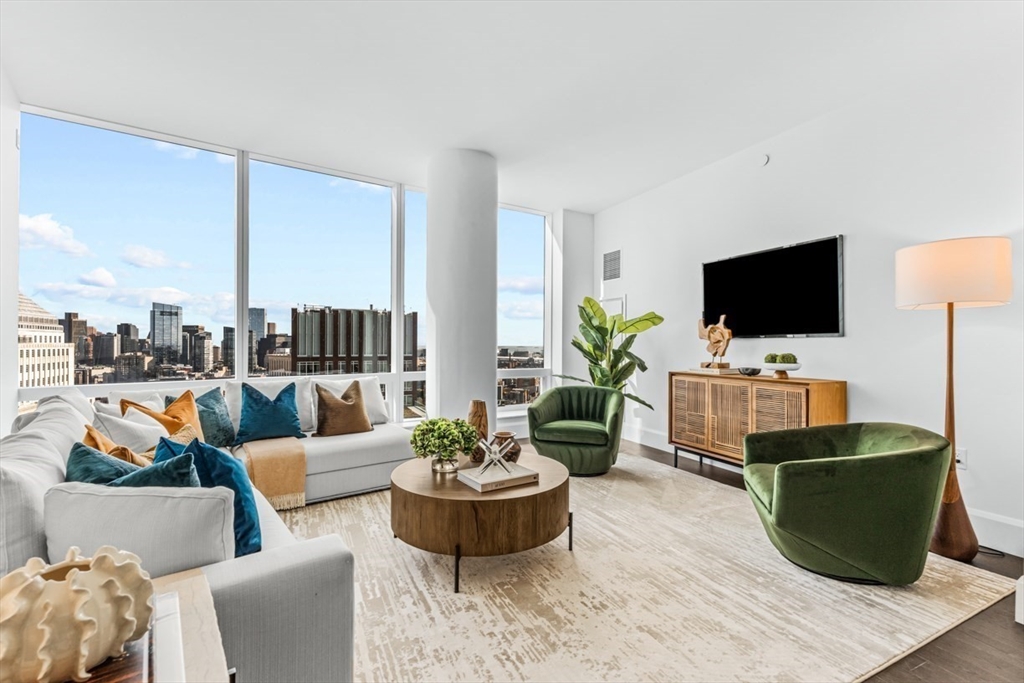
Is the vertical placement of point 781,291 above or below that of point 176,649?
above

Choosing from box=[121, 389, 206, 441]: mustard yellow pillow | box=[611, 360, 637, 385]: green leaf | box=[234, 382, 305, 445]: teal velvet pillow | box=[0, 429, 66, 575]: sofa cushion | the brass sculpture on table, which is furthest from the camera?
box=[611, 360, 637, 385]: green leaf

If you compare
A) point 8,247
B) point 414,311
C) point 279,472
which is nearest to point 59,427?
point 279,472

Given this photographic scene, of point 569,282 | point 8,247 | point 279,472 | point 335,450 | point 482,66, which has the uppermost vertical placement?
point 482,66

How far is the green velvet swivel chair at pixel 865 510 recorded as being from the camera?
2.20m

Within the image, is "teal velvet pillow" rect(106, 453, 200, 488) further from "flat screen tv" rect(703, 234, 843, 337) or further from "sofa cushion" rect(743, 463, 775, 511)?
"flat screen tv" rect(703, 234, 843, 337)

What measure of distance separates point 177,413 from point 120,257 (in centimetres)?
175

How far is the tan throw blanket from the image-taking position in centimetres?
324

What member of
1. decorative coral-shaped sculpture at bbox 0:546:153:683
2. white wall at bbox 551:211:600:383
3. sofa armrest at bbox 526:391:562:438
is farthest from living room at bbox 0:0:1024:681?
white wall at bbox 551:211:600:383

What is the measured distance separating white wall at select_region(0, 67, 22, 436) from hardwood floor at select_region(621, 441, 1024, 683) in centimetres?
500

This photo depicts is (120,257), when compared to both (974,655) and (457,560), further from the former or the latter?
(974,655)

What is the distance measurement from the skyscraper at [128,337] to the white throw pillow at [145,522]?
347 centimetres

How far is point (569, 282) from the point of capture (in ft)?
20.4

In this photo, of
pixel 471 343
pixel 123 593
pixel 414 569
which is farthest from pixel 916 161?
pixel 123 593

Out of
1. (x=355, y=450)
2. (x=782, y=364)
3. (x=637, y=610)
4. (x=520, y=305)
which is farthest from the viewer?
(x=520, y=305)
